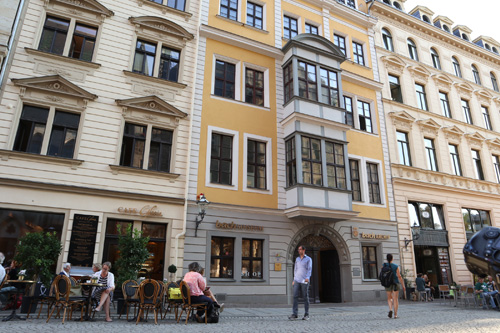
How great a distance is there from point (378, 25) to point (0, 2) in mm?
21441

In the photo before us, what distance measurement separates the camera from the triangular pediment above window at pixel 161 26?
15359 millimetres

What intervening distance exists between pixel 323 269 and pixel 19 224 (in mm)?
13745

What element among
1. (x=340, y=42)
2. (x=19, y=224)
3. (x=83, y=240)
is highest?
(x=340, y=42)

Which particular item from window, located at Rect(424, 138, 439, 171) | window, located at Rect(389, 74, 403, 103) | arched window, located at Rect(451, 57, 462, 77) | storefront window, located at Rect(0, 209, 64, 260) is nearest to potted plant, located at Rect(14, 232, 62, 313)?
storefront window, located at Rect(0, 209, 64, 260)

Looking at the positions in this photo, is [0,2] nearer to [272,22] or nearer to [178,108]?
[178,108]

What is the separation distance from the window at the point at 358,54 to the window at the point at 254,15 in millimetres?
6601

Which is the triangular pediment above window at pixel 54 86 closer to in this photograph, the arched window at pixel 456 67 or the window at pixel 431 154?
the window at pixel 431 154

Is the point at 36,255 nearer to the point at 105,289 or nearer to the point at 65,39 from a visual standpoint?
the point at 105,289

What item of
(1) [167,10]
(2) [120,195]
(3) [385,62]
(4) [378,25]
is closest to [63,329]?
(2) [120,195]

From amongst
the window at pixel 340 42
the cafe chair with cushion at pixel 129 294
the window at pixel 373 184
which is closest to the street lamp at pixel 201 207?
the cafe chair with cushion at pixel 129 294

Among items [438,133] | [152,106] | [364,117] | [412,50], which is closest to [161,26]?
[152,106]

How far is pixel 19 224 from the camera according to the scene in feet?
37.8

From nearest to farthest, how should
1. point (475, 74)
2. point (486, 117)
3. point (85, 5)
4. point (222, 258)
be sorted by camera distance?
point (222, 258)
point (85, 5)
point (486, 117)
point (475, 74)

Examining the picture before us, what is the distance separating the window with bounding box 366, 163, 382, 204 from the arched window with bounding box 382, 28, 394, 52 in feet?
30.6
